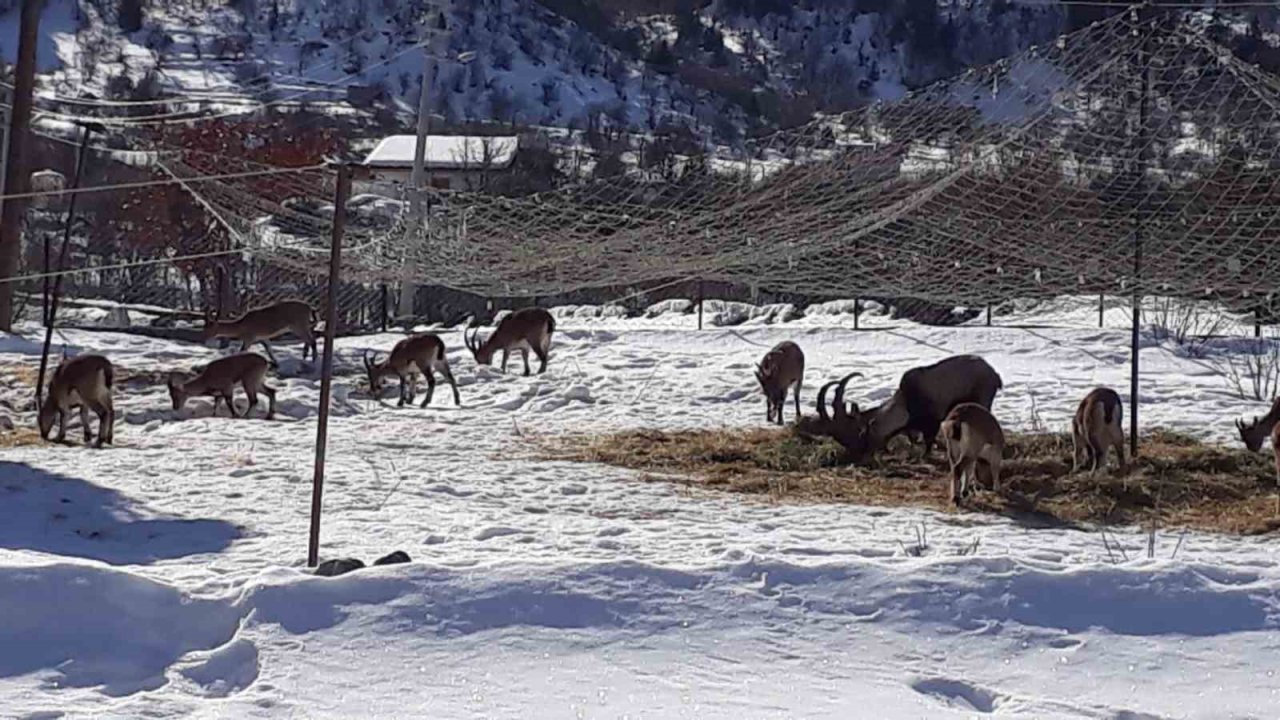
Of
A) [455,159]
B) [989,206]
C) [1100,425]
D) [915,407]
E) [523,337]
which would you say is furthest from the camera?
[455,159]

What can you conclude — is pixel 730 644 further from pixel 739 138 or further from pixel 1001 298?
pixel 739 138

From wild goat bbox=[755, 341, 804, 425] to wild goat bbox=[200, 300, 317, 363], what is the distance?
6488 mm

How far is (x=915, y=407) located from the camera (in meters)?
13.1

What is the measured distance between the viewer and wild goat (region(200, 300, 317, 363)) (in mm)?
19594

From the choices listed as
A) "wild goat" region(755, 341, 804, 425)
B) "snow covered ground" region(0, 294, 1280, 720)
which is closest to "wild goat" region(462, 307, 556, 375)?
"wild goat" region(755, 341, 804, 425)

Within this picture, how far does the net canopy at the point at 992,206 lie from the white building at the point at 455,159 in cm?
1905

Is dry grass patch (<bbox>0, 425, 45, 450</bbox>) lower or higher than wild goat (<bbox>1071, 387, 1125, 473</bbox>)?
lower

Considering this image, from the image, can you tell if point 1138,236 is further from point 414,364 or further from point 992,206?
point 414,364

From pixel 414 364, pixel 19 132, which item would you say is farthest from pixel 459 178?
pixel 414 364

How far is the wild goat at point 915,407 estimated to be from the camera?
13.0 metres

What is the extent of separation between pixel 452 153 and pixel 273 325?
21.8m

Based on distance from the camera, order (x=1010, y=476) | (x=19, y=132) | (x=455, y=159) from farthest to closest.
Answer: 1. (x=455, y=159)
2. (x=19, y=132)
3. (x=1010, y=476)

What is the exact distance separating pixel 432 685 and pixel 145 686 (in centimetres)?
98

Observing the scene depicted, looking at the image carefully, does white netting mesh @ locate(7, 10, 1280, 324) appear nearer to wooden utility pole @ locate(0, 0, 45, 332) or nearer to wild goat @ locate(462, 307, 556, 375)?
wild goat @ locate(462, 307, 556, 375)
